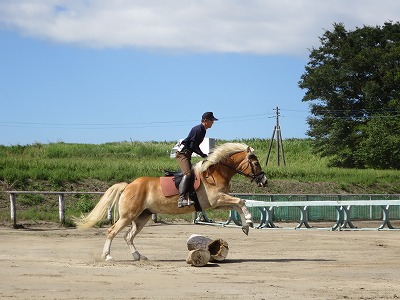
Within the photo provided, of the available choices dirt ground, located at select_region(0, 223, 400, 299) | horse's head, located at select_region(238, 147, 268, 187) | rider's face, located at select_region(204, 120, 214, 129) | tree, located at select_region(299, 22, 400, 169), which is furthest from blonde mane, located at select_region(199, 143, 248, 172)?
tree, located at select_region(299, 22, 400, 169)

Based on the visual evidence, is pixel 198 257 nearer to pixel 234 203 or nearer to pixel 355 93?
pixel 234 203

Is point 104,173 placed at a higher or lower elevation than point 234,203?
lower

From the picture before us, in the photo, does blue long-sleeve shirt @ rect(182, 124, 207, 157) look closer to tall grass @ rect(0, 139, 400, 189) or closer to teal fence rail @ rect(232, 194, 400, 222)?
teal fence rail @ rect(232, 194, 400, 222)

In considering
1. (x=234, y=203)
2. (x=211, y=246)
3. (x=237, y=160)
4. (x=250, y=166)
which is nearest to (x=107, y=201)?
(x=211, y=246)

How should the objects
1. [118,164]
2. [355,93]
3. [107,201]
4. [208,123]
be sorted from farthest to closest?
[355,93] → [118,164] → [107,201] → [208,123]

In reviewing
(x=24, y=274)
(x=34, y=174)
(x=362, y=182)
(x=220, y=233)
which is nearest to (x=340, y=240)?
(x=220, y=233)

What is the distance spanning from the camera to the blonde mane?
1680 centimetres

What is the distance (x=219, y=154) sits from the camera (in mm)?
16906

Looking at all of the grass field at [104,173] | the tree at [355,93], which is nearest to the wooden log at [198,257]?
the grass field at [104,173]

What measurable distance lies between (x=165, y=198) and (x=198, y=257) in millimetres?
1714

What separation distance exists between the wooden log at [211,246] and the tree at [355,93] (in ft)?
183

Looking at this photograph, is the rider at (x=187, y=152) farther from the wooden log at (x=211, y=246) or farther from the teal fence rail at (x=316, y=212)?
the teal fence rail at (x=316, y=212)

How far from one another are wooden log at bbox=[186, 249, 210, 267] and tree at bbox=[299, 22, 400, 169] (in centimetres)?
5654

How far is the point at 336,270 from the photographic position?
14.3 m
